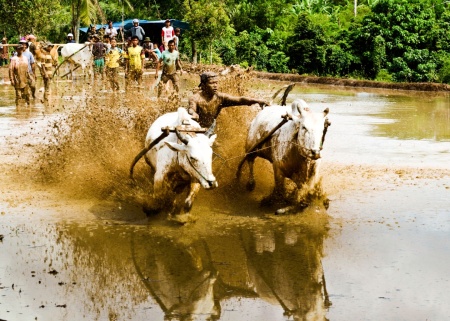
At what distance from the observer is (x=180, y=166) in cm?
823

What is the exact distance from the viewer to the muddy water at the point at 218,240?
20.3 ft

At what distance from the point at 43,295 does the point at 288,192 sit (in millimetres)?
3826

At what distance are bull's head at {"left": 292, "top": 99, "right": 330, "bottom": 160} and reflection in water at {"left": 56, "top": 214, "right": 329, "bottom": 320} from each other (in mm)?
843

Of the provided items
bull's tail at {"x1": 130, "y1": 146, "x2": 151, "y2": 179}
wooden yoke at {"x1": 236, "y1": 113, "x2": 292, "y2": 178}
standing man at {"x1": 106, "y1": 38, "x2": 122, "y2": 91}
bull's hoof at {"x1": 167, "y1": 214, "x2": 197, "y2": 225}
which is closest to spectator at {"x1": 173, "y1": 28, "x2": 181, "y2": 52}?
standing man at {"x1": 106, "y1": 38, "x2": 122, "y2": 91}

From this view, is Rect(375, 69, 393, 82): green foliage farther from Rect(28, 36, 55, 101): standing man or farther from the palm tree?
Rect(28, 36, 55, 101): standing man

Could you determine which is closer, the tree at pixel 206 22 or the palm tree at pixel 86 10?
the palm tree at pixel 86 10

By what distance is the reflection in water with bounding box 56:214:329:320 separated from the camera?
20.3 feet

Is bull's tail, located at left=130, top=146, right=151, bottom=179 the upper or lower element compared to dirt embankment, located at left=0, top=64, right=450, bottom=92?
upper

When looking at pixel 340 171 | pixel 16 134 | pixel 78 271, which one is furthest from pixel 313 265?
pixel 16 134

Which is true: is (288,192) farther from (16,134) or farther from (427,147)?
(16,134)

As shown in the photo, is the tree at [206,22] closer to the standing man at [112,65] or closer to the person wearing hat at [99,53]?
the person wearing hat at [99,53]

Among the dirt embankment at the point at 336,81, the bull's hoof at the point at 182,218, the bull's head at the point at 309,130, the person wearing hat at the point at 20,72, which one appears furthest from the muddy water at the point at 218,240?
the dirt embankment at the point at 336,81

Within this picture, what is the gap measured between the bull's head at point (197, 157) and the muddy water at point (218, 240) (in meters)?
0.65

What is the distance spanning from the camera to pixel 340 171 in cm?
1204
